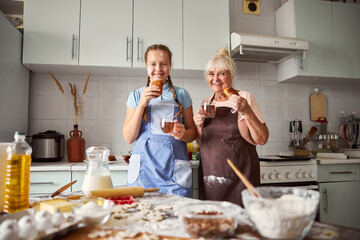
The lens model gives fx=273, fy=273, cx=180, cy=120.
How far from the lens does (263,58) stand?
3.09 metres

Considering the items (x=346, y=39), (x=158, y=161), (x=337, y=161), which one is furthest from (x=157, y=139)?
(x=346, y=39)

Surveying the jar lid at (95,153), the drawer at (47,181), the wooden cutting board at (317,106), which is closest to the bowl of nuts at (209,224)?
the jar lid at (95,153)

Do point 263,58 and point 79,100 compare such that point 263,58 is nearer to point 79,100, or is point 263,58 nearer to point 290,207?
point 79,100

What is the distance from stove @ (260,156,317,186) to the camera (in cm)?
248

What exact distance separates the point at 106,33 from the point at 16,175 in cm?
196

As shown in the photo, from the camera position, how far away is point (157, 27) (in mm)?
2660

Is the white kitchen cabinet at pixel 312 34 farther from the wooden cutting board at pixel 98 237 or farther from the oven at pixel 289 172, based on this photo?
the wooden cutting board at pixel 98 237

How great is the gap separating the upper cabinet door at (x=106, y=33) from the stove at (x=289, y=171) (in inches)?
63.4

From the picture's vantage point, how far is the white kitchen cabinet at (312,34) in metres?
2.99

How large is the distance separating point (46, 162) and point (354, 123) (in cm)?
355

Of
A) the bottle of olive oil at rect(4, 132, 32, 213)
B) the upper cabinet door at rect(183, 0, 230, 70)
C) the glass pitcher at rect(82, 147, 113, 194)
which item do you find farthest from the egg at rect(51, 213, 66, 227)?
the upper cabinet door at rect(183, 0, 230, 70)

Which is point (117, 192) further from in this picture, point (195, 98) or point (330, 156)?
point (330, 156)

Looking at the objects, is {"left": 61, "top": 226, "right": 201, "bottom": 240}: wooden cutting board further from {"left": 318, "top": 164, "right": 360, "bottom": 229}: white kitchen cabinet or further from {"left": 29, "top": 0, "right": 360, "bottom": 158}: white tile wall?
{"left": 318, "top": 164, "right": 360, "bottom": 229}: white kitchen cabinet

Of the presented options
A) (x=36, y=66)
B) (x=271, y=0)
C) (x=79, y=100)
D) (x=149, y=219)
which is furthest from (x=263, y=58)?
(x=149, y=219)
